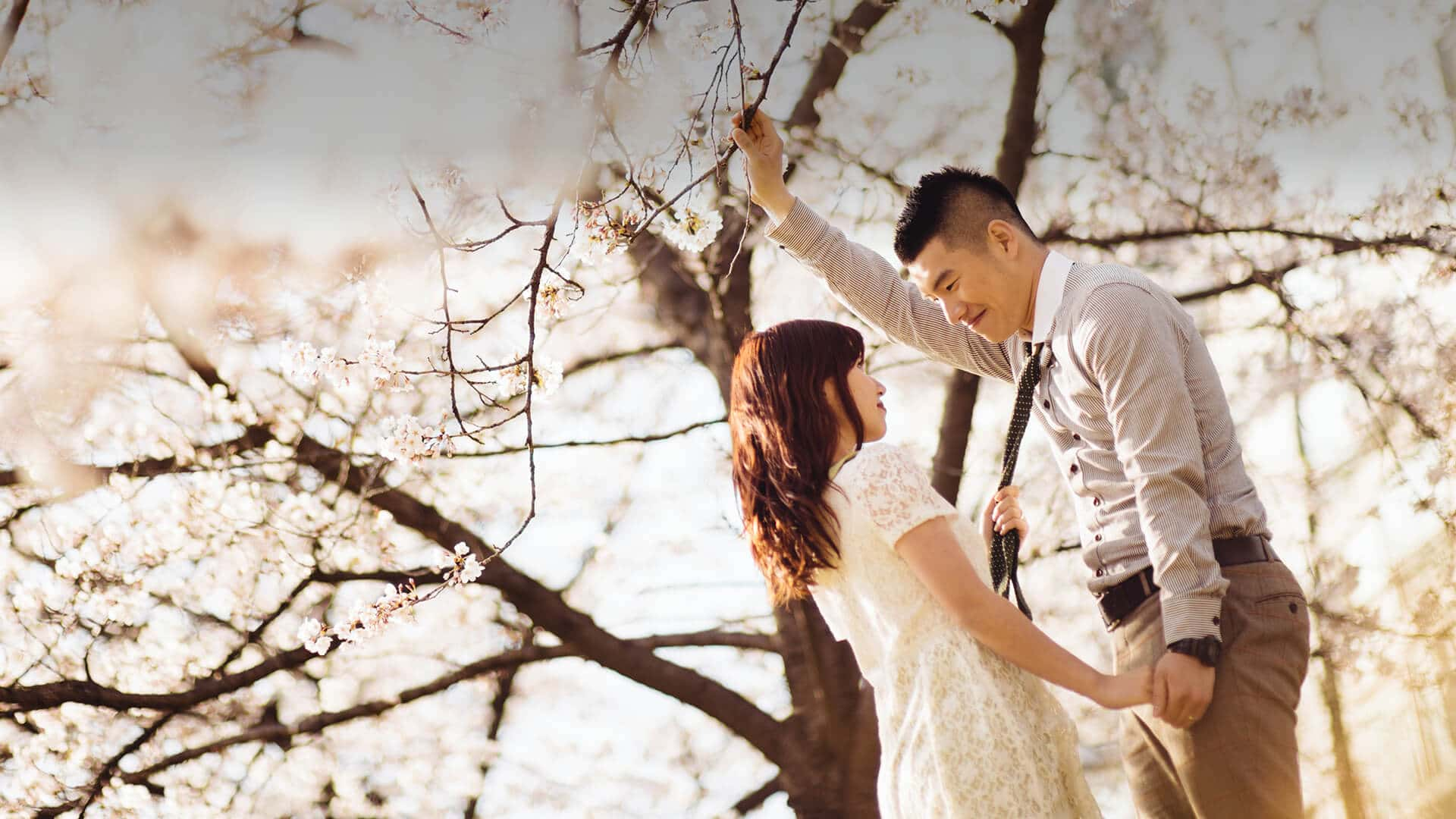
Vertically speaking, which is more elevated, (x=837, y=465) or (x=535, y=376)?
(x=535, y=376)

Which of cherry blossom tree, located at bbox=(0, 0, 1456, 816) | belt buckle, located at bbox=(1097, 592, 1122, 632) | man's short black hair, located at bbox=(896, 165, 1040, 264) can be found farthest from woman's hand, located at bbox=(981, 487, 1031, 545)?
cherry blossom tree, located at bbox=(0, 0, 1456, 816)

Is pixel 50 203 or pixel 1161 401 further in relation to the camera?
pixel 50 203

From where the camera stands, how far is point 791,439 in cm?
121

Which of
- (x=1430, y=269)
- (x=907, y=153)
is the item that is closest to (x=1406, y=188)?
(x=1430, y=269)

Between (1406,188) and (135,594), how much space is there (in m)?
4.39

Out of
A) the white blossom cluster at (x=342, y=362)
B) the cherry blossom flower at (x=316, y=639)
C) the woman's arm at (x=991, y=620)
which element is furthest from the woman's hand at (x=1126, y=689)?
the cherry blossom flower at (x=316, y=639)

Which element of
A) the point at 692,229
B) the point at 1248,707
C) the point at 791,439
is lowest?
the point at 1248,707

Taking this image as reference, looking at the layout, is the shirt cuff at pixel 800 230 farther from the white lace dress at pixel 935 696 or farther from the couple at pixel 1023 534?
the white lace dress at pixel 935 696

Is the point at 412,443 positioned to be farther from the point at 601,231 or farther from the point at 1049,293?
the point at 1049,293

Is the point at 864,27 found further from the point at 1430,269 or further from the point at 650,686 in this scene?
the point at 650,686

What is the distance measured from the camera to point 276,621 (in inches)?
124

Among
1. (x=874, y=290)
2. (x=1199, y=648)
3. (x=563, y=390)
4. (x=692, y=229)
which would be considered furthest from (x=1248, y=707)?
(x=563, y=390)

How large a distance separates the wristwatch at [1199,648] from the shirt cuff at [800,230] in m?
0.73

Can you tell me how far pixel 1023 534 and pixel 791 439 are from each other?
14.3 inches
